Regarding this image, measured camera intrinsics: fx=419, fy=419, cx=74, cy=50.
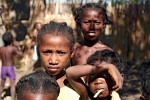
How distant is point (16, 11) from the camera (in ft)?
38.2

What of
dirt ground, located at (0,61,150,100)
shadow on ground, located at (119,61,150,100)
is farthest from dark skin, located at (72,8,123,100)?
dirt ground, located at (0,61,150,100)

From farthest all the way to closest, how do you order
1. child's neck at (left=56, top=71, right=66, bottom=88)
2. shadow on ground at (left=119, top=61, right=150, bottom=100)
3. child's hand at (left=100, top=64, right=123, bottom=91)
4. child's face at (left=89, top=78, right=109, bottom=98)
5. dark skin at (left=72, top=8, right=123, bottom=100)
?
shadow on ground at (left=119, top=61, right=150, bottom=100) < dark skin at (left=72, top=8, right=123, bottom=100) < child's neck at (left=56, top=71, right=66, bottom=88) < child's face at (left=89, top=78, right=109, bottom=98) < child's hand at (left=100, top=64, right=123, bottom=91)

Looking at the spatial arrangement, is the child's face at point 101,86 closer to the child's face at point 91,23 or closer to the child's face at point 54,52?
the child's face at point 54,52

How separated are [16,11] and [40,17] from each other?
132 centimetres

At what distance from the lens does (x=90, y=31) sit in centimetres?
322

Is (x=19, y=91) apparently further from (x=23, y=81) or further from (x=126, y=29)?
(x=126, y=29)

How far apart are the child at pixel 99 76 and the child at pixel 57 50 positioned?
68 millimetres

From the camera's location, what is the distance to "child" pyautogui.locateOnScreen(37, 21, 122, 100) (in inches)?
98.1

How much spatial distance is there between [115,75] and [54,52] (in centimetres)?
40

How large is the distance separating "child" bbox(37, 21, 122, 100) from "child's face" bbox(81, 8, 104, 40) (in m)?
0.66

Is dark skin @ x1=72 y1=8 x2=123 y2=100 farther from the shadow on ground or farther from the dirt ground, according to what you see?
the dirt ground

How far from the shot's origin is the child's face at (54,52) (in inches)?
98.1

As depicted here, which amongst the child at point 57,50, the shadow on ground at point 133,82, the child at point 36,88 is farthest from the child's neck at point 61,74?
the shadow on ground at point 133,82

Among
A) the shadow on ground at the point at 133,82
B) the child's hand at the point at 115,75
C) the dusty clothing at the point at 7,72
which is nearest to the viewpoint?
the child's hand at the point at 115,75
